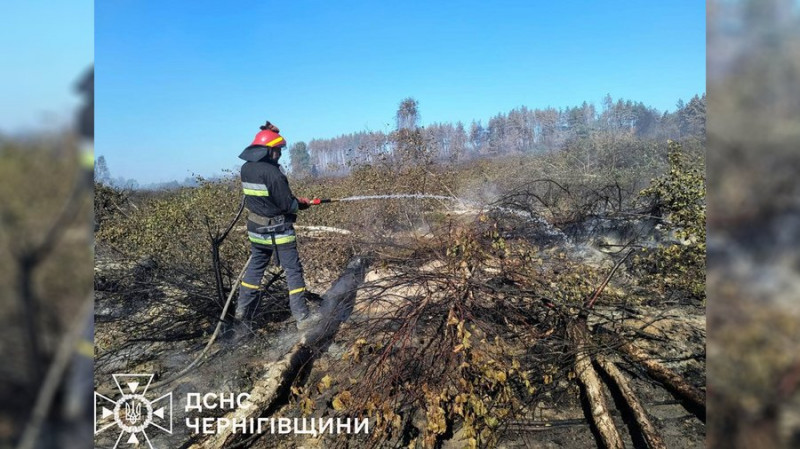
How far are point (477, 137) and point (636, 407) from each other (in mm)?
15344

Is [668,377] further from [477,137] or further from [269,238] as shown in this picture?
[477,137]

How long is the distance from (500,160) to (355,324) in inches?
362

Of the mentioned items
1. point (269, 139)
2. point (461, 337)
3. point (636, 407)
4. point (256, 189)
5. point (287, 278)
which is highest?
point (269, 139)

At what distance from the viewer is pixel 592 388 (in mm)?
3158

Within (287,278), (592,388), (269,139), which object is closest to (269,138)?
(269,139)

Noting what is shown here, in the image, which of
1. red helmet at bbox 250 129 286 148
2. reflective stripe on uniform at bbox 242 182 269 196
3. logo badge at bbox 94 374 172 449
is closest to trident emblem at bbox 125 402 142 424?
logo badge at bbox 94 374 172 449

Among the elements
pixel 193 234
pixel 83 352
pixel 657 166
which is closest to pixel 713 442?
pixel 83 352

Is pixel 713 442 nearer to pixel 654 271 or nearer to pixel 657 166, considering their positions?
pixel 654 271

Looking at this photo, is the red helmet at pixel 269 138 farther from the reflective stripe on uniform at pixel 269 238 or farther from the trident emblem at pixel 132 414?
the trident emblem at pixel 132 414

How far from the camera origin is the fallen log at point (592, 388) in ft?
9.17

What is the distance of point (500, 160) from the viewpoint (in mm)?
12008

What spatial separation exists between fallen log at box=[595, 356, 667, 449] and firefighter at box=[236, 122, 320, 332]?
249cm

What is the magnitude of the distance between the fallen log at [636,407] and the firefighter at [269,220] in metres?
2.49

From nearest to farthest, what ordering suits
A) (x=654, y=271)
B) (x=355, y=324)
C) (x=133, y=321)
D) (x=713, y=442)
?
(x=713, y=442), (x=355, y=324), (x=133, y=321), (x=654, y=271)
